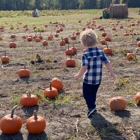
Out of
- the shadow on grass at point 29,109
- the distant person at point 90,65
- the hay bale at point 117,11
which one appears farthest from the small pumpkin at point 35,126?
the hay bale at point 117,11

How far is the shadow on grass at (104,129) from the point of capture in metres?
4.79

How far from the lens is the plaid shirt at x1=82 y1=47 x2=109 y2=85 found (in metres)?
5.41

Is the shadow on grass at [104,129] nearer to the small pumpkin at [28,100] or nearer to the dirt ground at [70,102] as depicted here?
the dirt ground at [70,102]

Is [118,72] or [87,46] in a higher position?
[87,46]

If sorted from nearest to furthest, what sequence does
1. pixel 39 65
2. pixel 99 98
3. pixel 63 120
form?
pixel 63 120, pixel 99 98, pixel 39 65

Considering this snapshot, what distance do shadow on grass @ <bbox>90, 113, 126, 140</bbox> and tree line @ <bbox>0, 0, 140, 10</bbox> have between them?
7354 cm

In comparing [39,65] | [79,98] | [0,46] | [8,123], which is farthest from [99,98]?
[0,46]

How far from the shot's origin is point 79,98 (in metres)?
6.61

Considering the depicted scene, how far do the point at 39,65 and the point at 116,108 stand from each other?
15.3 ft

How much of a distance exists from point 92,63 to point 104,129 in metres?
1.22

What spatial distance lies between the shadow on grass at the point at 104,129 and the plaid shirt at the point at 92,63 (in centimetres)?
68

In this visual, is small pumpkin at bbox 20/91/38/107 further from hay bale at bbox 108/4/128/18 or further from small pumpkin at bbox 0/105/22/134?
hay bale at bbox 108/4/128/18

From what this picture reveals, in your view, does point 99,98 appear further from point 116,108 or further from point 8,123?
point 8,123

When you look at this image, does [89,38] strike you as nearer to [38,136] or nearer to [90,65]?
[90,65]
